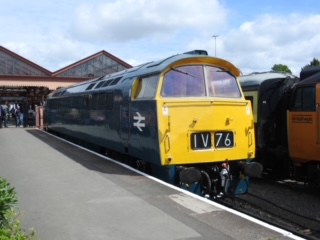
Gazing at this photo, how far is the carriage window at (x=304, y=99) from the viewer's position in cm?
998

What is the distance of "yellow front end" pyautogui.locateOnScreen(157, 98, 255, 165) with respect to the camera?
7.82 metres

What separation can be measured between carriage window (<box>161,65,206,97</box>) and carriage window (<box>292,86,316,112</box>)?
10.1ft

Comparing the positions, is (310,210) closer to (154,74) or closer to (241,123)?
(241,123)

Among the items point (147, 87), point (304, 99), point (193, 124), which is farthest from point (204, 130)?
point (304, 99)

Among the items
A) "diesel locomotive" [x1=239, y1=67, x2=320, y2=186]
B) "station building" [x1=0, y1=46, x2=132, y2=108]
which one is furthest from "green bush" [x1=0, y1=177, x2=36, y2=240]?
"station building" [x1=0, y1=46, x2=132, y2=108]

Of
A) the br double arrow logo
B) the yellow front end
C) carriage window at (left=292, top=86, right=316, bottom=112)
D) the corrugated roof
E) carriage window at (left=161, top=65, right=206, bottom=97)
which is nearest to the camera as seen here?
the yellow front end

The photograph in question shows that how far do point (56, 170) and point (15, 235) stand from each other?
211 inches

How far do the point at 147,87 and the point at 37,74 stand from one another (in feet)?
94.8

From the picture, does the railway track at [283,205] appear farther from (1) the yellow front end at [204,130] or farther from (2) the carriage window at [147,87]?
(2) the carriage window at [147,87]

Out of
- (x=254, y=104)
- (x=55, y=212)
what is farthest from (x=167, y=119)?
(x=254, y=104)

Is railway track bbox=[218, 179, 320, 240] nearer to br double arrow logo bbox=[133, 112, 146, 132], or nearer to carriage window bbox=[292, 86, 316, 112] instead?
carriage window bbox=[292, 86, 316, 112]

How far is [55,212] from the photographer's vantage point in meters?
6.07

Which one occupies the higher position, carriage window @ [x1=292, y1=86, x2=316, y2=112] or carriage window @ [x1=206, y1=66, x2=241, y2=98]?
carriage window @ [x1=206, y1=66, x2=241, y2=98]

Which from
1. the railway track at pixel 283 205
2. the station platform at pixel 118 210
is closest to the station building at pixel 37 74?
the station platform at pixel 118 210
